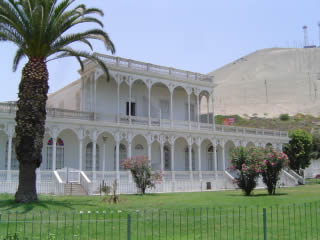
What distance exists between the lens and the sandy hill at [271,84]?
387 ft

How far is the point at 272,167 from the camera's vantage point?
2227cm

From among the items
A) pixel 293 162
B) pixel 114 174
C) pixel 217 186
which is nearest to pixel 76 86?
pixel 114 174

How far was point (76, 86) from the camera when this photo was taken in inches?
1324

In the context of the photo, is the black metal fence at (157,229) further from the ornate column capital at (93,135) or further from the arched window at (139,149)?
the arched window at (139,149)

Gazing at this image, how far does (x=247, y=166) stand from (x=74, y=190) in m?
11.1

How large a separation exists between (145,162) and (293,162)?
24.1 metres

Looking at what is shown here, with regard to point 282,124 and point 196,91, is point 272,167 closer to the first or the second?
point 196,91

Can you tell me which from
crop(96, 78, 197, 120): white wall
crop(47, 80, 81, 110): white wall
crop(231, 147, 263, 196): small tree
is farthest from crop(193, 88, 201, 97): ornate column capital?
crop(231, 147, 263, 196): small tree

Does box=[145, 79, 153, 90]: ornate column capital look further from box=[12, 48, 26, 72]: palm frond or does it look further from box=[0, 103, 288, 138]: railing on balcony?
box=[12, 48, 26, 72]: palm frond

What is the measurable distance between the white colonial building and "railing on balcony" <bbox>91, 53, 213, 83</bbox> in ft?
0.27

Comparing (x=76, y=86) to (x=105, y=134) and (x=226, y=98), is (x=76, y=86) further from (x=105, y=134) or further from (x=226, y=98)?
(x=226, y=98)

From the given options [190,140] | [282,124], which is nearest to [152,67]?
[190,140]

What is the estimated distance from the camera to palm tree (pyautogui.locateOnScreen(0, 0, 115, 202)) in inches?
601

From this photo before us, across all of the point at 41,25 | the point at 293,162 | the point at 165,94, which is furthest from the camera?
the point at 293,162
